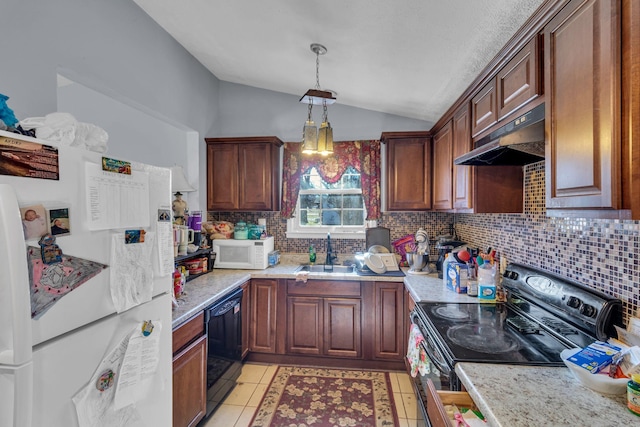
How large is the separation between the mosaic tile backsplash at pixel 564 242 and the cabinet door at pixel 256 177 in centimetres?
186

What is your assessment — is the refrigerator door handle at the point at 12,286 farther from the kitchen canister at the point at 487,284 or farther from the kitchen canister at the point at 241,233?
the kitchen canister at the point at 241,233

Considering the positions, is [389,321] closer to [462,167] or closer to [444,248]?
[444,248]

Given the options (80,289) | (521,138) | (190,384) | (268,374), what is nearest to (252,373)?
(268,374)

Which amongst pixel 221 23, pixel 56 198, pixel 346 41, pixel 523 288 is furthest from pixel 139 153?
pixel 523 288

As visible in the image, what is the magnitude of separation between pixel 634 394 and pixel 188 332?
1860mm

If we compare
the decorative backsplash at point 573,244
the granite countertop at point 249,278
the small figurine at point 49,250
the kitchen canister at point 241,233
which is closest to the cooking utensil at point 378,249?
the granite countertop at point 249,278

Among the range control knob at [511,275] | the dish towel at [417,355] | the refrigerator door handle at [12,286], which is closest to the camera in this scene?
the refrigerator door handle at [12,286]

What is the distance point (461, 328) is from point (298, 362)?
5.69 feet

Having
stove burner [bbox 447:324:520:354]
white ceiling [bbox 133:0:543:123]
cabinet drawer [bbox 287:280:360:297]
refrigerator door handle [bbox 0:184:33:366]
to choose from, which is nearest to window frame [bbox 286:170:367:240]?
cabinet drawer [bbox 287:280:360:297]

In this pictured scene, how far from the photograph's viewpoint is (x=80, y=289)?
871 mm

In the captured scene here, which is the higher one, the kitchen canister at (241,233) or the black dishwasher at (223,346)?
the kitchen canister at (241,233)

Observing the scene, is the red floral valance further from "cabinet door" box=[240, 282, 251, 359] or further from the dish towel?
the dish towel

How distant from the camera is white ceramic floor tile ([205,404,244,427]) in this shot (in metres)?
2.00

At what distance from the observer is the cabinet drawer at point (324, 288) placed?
2633 millimetres
